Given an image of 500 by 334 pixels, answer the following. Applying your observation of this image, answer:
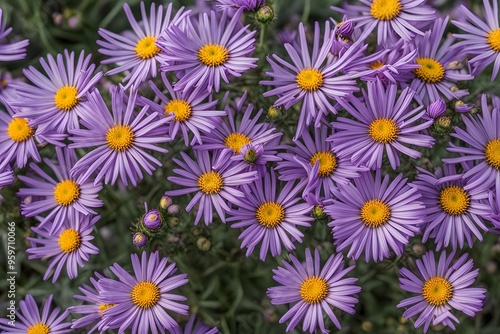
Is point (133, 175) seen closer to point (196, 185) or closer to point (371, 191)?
point (196, 185)

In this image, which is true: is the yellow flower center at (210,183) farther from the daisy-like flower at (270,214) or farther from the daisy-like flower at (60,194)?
the daisy-like flower at (60,194)

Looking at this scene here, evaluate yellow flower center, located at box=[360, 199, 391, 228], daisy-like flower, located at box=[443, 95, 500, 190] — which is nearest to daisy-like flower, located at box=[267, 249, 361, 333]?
yellow flower center, located at box=[360, 199, 391, 228]

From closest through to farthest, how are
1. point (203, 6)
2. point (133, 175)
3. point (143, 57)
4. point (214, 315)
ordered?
point (133, 175)
point (143, 57)
point (214, 315)
point (203, 6)

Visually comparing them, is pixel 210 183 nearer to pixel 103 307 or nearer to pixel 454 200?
pixel 103 307

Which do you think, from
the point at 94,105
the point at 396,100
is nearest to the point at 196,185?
the point at 94,105

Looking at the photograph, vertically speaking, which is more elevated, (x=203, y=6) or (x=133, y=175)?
(x=203, y=6)

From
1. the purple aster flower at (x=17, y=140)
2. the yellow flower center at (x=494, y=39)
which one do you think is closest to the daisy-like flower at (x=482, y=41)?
the yellow flower center at (x=494, y=39)

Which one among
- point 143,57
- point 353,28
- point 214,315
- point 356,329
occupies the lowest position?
point 214,315
